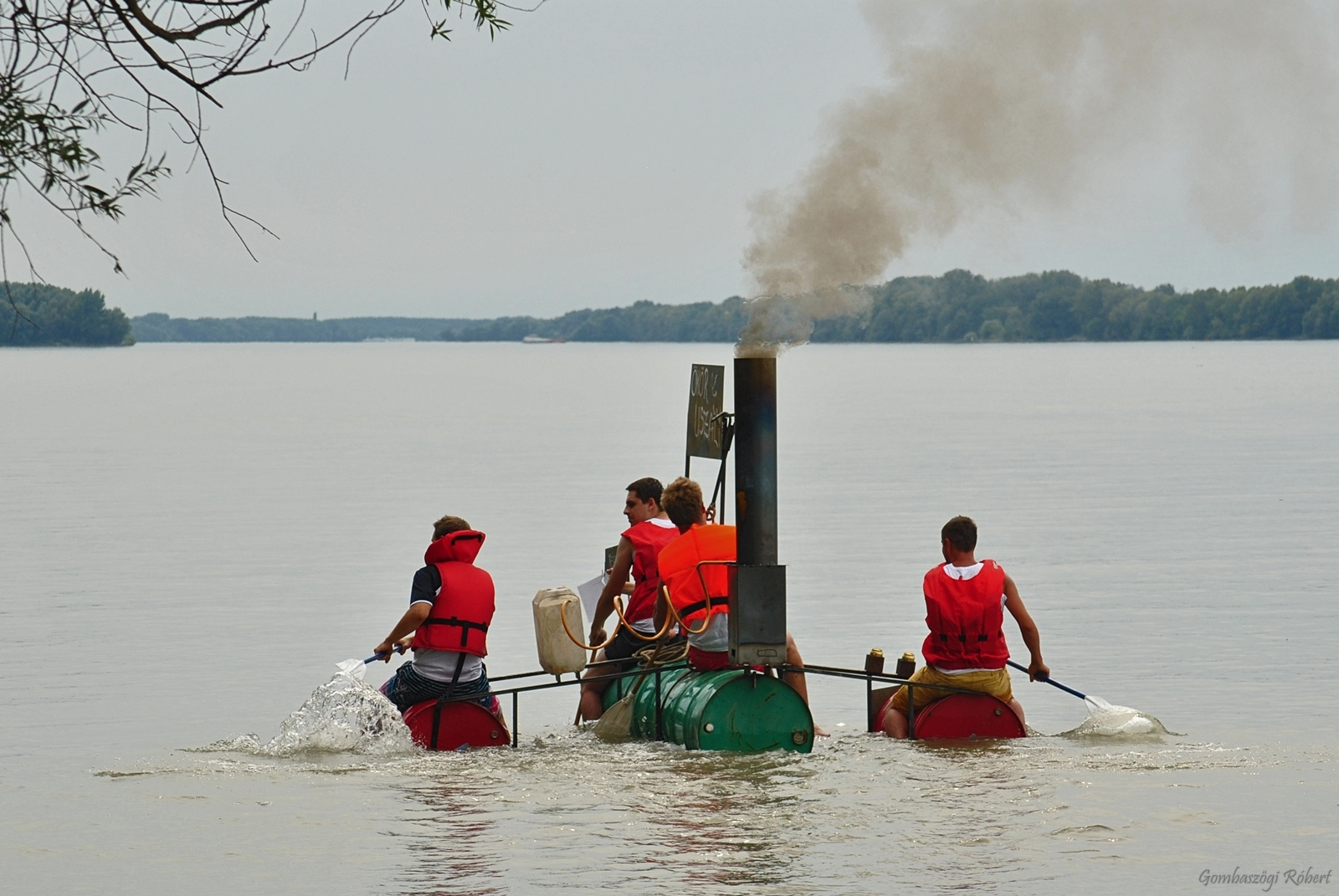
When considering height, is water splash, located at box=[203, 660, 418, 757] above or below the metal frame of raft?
below

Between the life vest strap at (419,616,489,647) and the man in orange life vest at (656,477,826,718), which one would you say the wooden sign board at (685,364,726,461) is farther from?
the life vest strap at (419,616,489,647)

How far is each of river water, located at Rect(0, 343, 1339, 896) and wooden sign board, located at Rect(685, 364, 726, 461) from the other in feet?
7.54

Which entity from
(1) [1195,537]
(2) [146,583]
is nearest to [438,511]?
(2) [146,583]

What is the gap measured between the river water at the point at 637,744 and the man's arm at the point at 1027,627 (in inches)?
22.8

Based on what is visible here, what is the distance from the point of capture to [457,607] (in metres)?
11.4

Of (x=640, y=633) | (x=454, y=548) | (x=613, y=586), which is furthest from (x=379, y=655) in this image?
(x=640, y=633)

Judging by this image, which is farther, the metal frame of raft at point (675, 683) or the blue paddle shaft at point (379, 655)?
the blue paddle shaft at point (379, 655)

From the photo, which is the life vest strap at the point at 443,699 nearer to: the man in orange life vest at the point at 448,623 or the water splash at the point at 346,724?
the man in orange life vest at the point at 448,623

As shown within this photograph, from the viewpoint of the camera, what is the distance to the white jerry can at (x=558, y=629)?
11.8 m

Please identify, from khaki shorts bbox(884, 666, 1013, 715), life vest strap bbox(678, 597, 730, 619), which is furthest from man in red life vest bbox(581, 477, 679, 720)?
khaki shorts bbox(884, 666, 1013, 715)

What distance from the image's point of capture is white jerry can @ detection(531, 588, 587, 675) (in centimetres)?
1184

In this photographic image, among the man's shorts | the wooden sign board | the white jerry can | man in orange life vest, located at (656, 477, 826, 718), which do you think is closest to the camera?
man in orange life vest, located at (656, 477, 826, 718)

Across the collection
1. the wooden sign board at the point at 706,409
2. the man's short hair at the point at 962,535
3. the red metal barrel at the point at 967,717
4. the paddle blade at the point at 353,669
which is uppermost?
the wooden sign board at the point at 706,409

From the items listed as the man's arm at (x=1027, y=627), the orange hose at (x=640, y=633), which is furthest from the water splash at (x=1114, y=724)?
the orange hose at (x=640, y=633)
